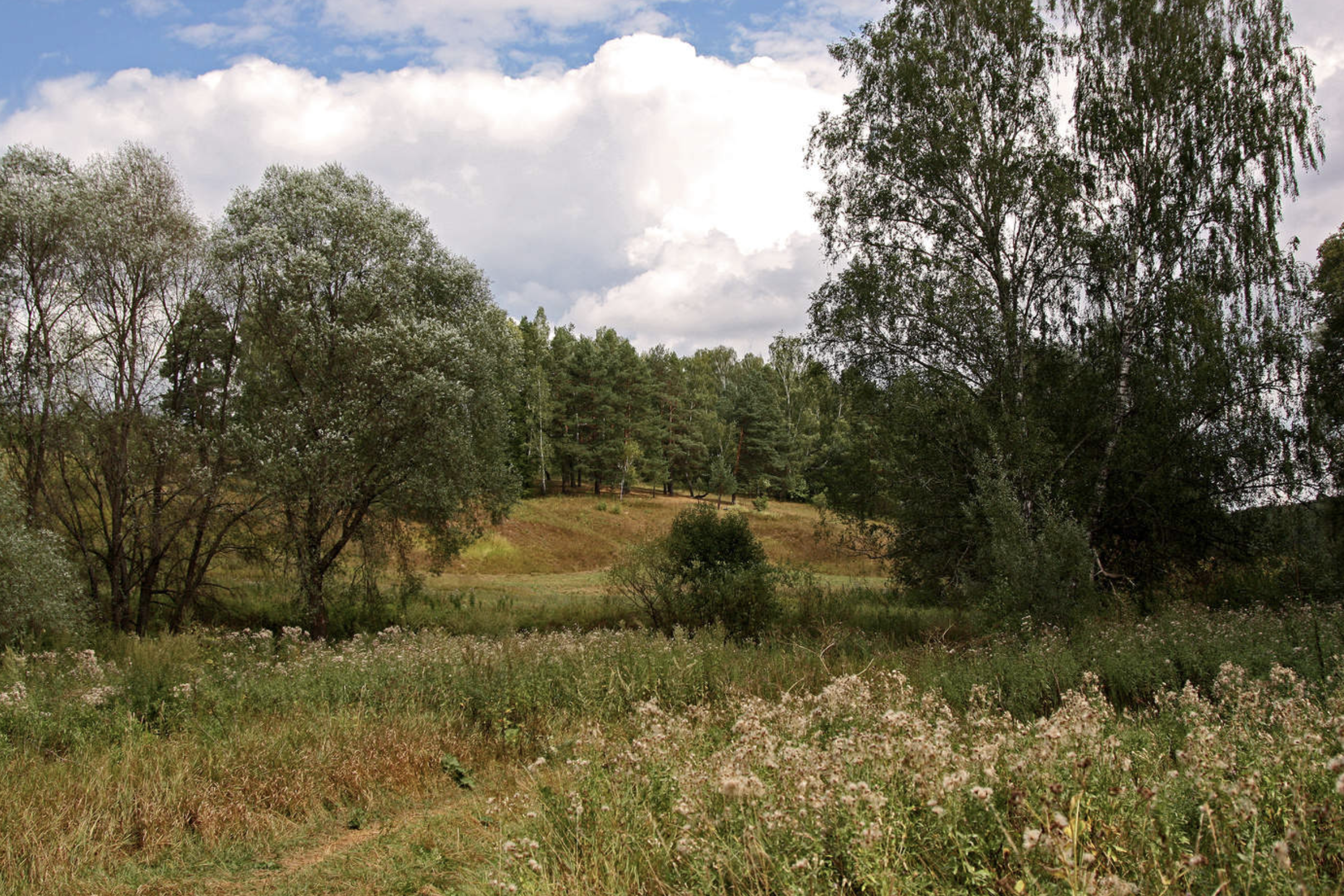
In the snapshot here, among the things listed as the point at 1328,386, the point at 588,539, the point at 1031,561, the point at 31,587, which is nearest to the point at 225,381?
the point at 31,587

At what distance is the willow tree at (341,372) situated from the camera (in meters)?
17.9

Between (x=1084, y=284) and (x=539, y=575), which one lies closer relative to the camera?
(x=1084, y=284)

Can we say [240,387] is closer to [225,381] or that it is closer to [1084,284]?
[225,381]

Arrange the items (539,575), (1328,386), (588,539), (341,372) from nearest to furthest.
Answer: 1. (1328,386)
2. (341,372)
3. (539,575)
4. (588,539)

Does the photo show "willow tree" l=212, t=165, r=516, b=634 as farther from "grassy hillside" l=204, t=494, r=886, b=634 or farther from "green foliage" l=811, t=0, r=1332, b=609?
"green foliage" l=811, t=0, r=1332, b=609

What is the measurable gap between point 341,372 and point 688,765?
16790 mm

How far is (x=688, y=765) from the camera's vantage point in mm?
4207

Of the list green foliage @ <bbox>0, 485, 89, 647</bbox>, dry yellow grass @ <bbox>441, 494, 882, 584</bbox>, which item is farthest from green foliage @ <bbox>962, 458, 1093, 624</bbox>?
dry yellow grass @ <bbox>441, 494, 882, 584</bbox>

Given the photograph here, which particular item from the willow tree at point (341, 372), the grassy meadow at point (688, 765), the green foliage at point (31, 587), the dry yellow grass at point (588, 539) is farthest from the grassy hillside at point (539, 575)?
the grassy meadow at point (688, 765)

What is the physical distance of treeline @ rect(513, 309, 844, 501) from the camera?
56.5 meters

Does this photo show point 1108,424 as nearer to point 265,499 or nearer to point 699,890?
point 699,890

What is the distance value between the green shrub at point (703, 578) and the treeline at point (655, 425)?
31.9 m

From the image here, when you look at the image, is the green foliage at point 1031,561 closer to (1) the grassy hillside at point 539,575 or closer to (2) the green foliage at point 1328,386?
(2) the green foliage at point 1328,386

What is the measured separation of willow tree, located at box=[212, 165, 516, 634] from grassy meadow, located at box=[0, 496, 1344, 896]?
5.70m
